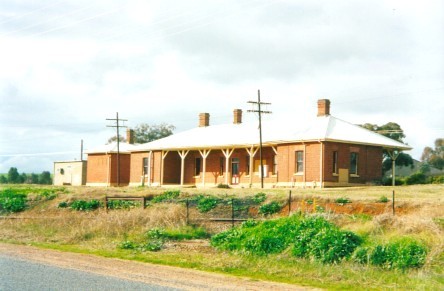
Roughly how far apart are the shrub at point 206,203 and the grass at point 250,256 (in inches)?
90.5

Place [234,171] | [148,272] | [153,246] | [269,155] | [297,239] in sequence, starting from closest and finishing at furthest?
[148,272]
[297,239]
[153,246]
[269,155]
[234,171]

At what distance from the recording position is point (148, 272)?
1285 cm

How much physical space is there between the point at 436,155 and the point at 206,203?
53.7m

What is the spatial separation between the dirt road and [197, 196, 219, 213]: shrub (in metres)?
9.72

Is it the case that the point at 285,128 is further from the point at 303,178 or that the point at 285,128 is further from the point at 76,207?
the point at 76,207

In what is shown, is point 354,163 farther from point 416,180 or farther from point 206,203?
point 206,203

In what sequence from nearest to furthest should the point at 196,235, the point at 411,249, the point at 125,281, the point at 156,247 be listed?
1. the point at 125,281
2. the point at 411,249
3. the point at 156,247
4. the point at 196,235

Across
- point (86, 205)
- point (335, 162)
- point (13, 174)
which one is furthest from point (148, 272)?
point (13, 174)

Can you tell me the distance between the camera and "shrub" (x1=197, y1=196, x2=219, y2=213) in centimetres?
2575

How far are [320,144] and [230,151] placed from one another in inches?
334

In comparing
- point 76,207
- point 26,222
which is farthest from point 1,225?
point 76,207

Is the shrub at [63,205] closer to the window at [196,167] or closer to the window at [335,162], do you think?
the window at [335,162]

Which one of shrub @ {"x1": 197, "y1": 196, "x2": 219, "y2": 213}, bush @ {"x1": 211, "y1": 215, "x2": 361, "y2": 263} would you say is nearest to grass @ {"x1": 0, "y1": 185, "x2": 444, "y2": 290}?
Result: bush @ {"x1": 211, "y1": 215, "x2": 361, "y2": 263}

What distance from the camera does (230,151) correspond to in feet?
143
